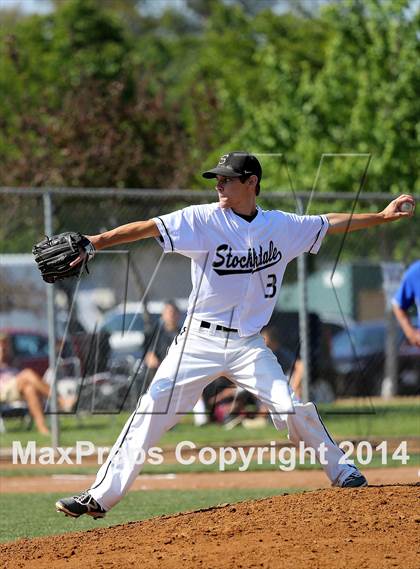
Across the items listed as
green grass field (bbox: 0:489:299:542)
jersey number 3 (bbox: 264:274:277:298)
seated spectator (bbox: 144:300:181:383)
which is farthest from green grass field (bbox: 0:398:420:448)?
jersey number 3 (bbox: 264:274:277:298)

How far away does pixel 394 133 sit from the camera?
64.3 ft

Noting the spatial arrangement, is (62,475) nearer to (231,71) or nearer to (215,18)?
(231,71)

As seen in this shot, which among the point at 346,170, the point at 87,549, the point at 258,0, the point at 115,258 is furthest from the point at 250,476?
the point at 258,0

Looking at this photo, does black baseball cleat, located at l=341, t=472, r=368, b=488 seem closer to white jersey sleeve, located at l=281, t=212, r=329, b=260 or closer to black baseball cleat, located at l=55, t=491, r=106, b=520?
white jersey sleeve, located at l=281, t=212, r=329, b=260

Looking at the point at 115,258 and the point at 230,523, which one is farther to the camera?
the point at 115,258

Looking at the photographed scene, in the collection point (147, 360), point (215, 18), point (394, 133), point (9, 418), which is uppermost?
point (215, 18)

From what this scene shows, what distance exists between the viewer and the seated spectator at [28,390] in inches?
567

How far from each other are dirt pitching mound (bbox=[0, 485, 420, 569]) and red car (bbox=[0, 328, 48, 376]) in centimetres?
958

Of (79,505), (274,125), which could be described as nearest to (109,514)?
(79,505)

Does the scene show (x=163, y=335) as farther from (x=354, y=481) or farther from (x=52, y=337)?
(x=354, y=481)

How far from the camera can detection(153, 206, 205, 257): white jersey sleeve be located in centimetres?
684

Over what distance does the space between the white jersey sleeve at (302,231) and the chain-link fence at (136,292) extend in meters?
5.04

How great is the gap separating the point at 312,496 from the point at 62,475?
5.43 metres

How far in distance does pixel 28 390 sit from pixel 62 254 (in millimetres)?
8221
